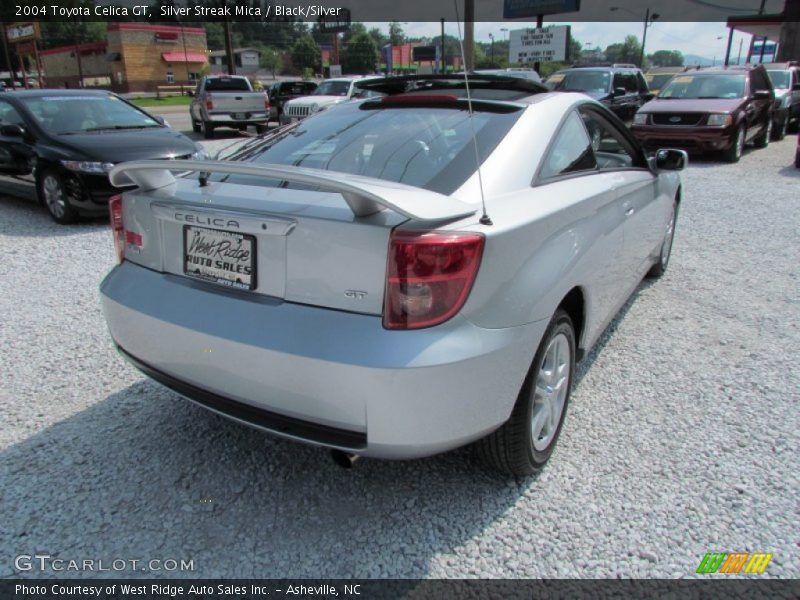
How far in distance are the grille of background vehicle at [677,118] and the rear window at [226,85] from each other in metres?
11.9

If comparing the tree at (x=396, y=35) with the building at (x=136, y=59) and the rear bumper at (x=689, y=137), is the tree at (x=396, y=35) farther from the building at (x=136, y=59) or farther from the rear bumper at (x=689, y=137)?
the rear bumper at (x=689, y=137)

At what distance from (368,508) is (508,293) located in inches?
40.9

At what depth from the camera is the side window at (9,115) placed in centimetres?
749

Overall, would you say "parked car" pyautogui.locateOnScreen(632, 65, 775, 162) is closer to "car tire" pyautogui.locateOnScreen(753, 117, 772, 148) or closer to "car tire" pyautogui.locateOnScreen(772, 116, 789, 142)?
"car tire" pyautogui.locateOnScreen(753, 117, 772, 148)

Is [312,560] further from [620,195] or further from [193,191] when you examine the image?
[620,195]

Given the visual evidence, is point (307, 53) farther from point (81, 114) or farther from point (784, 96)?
point (81, 114)

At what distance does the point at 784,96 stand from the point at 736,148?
5497 mm

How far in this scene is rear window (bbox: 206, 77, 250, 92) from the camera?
17.6 m

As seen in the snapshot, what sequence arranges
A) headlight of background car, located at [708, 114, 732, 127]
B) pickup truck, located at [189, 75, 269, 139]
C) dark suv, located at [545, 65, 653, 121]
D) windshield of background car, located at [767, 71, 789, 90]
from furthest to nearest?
pickup truck, located at [189, 75, 269, 139] < windshield of background car, located at [767, 71, 789, 90] < dark suv, located at [545, 65, 653, 121] < headlight of background car, located at [708, 114, 732, 127]

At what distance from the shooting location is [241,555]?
2129mm

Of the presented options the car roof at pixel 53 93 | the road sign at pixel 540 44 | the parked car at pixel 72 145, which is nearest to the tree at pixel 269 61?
the road sign at pixel 540 44

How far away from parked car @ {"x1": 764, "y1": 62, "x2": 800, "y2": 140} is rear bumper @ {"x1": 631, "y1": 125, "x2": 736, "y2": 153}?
4987 millimetres

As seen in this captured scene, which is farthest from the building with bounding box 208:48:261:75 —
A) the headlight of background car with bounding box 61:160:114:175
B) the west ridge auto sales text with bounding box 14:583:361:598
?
the west ridge auto sales text with bounding box 14:583:361:598

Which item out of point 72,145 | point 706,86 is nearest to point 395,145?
point 72,145
